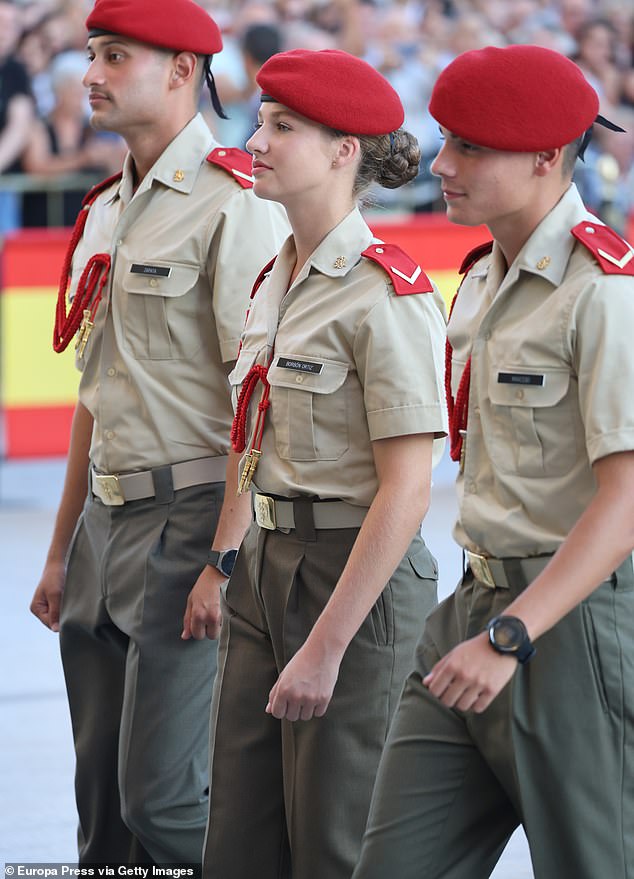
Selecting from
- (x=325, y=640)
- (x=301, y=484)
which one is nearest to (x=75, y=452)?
(x=301, y=484)

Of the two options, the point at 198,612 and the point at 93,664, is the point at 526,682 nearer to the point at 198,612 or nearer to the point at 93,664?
the point at 198,612

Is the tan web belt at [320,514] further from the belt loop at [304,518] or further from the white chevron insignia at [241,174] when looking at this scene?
the white chevron insignia at [241,174]

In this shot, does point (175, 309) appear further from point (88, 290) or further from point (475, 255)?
point (475, 255)

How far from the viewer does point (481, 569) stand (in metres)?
2.29

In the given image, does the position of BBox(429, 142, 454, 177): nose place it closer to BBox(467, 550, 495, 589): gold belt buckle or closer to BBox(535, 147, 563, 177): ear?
BBox(535, 147, 563, 177): ear

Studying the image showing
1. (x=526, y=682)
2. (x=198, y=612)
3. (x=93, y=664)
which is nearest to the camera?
(x=526, y=682)

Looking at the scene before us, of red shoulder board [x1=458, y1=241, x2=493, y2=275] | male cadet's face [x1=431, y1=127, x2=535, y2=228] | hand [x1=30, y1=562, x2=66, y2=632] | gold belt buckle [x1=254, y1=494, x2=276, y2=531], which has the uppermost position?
male cadet's face [x1=431, y1=127, x2=535, y2=228]

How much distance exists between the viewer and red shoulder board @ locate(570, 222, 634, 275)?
2160mm

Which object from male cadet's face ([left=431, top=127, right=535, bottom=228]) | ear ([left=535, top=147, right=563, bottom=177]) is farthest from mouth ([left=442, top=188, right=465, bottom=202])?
ear ([left=535, top=147, right=563, bottom=177])

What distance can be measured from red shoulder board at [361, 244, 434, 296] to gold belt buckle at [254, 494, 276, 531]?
42 cm

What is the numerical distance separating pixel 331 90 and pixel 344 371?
464 mm

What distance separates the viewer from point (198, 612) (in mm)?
2994

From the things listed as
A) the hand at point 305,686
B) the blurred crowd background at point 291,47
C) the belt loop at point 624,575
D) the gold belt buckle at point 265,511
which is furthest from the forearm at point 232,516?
the blurred crowd background at point 291,47

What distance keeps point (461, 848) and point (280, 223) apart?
1373 mm
